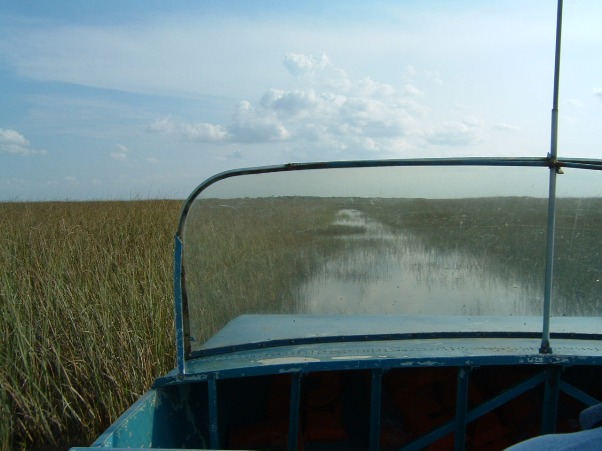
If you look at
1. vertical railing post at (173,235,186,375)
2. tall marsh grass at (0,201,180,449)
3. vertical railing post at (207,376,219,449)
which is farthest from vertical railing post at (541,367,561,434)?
tall marsh grass at (0,201,180,449)

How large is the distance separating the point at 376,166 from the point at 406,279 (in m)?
0.51

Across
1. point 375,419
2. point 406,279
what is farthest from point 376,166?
point 375,419

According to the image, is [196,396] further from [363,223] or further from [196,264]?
[363,223]

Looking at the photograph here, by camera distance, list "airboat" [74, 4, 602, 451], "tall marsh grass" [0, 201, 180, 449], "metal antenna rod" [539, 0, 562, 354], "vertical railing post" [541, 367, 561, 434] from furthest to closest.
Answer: "tall marsh grass" [0, 201, 180, 449] → "vertical railing post" [541, 367, 561, 434] → "airboat" [74, 4, 602, 451] → "metal antenna rod" [539, 0, 562, 354]

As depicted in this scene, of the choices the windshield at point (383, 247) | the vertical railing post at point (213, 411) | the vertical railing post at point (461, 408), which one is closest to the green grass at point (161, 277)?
the windshield at point (383, 247)

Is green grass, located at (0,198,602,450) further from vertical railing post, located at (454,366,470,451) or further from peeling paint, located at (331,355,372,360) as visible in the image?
vertical railing post, located at (454,366,470,451)

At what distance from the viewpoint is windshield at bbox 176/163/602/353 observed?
2209mm

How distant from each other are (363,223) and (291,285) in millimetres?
402

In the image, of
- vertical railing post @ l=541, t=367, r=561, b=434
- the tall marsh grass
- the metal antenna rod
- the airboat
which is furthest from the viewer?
the tall marsh grass

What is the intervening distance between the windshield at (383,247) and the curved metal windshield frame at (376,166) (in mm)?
25

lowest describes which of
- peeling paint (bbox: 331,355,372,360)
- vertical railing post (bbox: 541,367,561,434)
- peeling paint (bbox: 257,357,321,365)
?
vertical railing post (bbox: 541,367,561,434)

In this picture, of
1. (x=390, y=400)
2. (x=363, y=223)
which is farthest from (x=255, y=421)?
(x=363, y=223)

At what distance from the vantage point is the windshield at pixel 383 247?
2.21m

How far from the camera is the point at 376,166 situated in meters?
2.18
